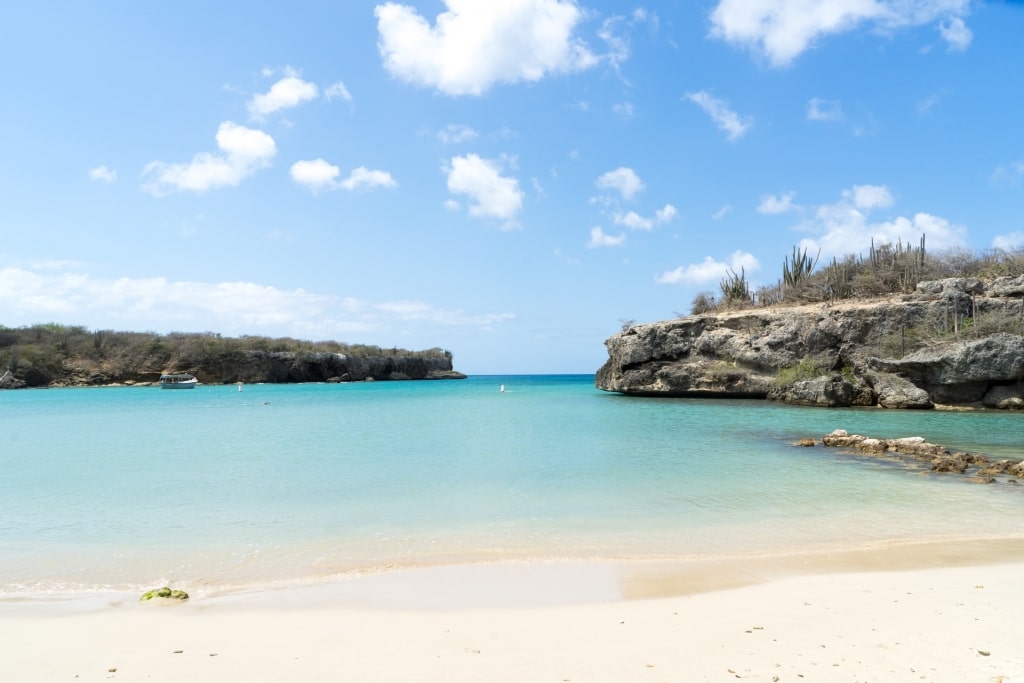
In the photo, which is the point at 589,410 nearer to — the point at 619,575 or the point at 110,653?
the point at 619,575

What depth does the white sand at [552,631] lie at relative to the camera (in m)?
3.82

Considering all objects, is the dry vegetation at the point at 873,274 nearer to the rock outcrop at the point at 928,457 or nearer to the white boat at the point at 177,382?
the rock outcrop at the point at 928,457

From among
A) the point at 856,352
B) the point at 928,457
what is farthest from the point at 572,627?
the point at 856,352

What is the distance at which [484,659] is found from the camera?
13.3 ft

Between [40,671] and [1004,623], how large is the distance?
7.07 metres

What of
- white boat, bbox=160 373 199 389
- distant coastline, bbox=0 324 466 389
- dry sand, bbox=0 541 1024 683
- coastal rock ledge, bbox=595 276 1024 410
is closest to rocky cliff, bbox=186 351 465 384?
distant coastline, bbox=0 324 466 389

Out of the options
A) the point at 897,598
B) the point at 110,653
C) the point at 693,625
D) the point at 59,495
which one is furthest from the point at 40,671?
the point at 59,495

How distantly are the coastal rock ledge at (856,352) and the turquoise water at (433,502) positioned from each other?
9115mm

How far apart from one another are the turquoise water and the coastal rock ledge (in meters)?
9.12

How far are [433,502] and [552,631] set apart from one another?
5.35 meters

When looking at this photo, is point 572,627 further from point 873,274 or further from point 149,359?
point 149,359

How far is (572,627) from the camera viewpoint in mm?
4719

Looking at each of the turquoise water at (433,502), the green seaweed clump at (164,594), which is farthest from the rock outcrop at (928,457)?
the green seaweed clump at (164,594)

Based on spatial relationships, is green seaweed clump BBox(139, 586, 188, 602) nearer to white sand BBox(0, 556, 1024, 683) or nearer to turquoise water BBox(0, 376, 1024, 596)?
white sand BBox(0, 556, 1024, 683)
